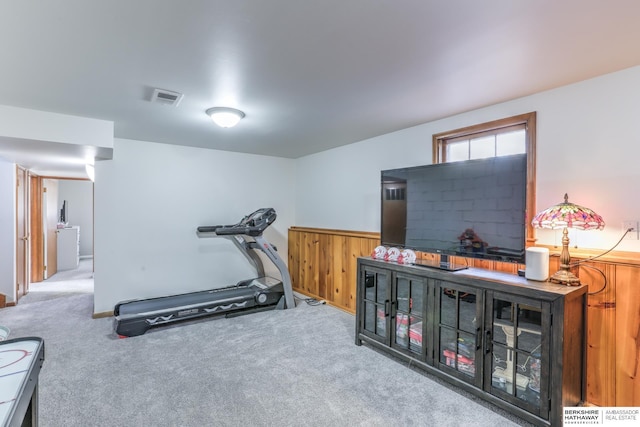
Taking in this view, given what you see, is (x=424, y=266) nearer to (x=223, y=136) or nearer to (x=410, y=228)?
(x=410, y=228)

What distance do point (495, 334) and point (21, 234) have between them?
20.4ft

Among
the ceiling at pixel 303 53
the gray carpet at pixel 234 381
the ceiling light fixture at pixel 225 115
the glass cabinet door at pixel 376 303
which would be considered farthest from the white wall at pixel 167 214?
the glass cabinet door at pixel 376 303

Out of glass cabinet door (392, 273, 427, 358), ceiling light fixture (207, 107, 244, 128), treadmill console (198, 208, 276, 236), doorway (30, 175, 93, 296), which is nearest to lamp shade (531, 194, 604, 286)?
glass cabinet door (392, 273, 427, 358)

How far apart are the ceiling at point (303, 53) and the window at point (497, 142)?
0.22m

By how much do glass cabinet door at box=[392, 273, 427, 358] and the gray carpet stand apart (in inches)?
7.7

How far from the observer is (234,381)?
7.82ft

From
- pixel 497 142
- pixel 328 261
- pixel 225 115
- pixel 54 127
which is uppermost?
pixel 225 115

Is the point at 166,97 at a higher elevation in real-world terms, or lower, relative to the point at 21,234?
higher

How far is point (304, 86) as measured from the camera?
2316 mm

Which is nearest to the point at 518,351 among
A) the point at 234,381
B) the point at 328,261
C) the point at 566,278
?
the point at 566,278

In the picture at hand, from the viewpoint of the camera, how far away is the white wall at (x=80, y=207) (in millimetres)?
8336

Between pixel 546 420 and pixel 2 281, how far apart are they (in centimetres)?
614

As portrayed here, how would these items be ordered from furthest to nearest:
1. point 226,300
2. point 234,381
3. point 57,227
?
1. point 57,227
2. point 226,300
3. point 234,381

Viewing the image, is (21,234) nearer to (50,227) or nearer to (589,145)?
(50,227)
